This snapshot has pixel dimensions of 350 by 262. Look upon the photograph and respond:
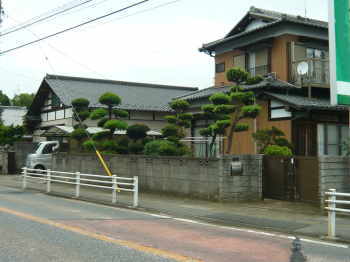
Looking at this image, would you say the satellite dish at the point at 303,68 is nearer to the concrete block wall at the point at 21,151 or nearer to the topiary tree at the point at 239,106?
the topiary tree at the point at 239,106

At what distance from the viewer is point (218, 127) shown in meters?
16.3

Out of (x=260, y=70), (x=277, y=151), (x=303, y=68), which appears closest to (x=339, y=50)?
(x=277, y=151)

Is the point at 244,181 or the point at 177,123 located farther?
the point at 177,123

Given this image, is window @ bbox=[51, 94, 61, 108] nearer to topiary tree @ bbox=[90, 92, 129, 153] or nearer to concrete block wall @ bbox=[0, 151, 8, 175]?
concrete block wall @ bbox=[0, 151, 8, 175]

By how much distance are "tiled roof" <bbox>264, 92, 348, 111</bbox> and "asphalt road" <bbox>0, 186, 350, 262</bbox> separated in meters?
8.28

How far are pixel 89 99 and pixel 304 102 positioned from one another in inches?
673

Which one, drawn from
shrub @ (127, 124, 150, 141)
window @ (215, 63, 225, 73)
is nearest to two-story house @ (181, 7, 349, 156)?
window @ (215, 63, 225, 73)

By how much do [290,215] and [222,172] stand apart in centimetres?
288

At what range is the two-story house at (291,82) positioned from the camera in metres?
18.2

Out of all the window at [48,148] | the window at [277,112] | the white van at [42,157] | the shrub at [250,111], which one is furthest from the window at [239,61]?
the window at [48,148]

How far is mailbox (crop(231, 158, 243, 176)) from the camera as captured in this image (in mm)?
13750

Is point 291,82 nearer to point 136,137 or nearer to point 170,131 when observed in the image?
point 170,131

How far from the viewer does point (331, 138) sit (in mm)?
18891

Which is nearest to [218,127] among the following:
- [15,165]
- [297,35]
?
[297,35]
